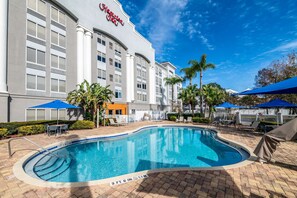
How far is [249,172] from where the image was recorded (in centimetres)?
506

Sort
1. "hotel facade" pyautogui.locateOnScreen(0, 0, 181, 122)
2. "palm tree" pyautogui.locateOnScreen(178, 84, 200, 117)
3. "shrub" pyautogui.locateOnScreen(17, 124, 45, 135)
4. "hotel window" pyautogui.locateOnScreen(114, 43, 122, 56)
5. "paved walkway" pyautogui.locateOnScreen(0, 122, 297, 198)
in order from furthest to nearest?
"hotel window" pyautogui.locateOnScreen(114, 43, 122, 56) → "palm tree" pyautogui.locateOnScreen(178, 84, 200, 117) → "hotel facade" pyautogui.locateOnScreen(0, 0, 181, 122) → "shrub" pyautogui.locateOnScreen(17, 124, 45, 135) → "paved walkway" pyautogui.locateOnScreen(0, 122, 297, 198)

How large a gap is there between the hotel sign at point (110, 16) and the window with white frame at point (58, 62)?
10.8 metres

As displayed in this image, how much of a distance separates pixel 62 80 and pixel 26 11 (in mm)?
6974

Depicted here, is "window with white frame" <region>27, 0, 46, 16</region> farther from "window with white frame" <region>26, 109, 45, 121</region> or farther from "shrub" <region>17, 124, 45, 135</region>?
"shrub" <region>17, 124, 45, 135</region>

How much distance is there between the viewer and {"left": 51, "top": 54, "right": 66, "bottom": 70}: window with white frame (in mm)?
15939

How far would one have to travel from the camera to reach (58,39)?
16.5 m

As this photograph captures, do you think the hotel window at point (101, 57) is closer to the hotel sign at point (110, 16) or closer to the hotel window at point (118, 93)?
the hotel window at point (118, 93)

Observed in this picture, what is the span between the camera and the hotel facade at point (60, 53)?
12891 millimetres

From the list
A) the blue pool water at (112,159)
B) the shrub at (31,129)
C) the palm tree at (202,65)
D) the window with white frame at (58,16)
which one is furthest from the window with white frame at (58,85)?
the palm tree at (202,65)

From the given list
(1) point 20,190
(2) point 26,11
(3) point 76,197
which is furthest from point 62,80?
(3) point 76,197

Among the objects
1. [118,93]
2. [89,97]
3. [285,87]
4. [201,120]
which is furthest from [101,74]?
[285,87]

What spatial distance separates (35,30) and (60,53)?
113 inches

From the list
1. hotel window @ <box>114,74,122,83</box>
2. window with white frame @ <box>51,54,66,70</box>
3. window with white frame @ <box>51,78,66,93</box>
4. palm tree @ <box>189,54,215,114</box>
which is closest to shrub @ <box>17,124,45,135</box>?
window with white frame @ <box>51,78,66,93</box>

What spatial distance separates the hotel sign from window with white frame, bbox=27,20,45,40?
10142 mm
